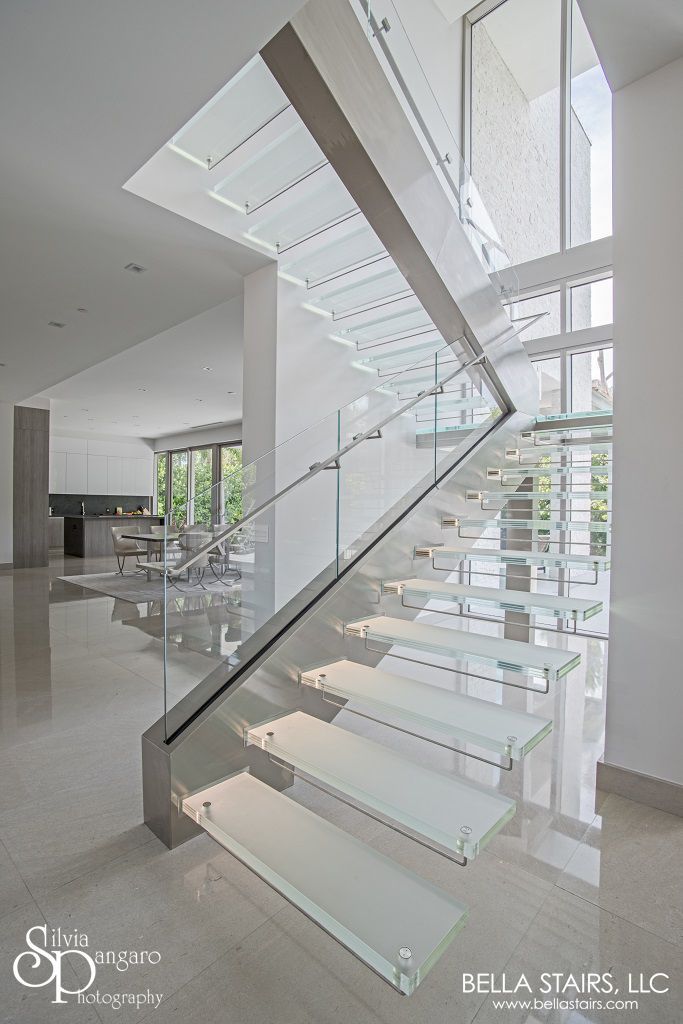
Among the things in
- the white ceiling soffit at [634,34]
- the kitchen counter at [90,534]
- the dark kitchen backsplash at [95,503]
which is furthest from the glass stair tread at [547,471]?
the dark kitchen backsplash at [95,503]

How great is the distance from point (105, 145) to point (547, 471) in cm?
345

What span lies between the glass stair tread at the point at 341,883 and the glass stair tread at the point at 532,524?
6.52 feet

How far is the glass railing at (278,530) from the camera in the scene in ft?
7.07

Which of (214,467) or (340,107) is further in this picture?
(214,467)

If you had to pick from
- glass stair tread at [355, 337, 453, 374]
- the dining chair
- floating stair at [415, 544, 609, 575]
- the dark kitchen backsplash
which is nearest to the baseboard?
floating stair at [415, 544, 609, 575]

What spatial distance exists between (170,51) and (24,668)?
4.26 metres

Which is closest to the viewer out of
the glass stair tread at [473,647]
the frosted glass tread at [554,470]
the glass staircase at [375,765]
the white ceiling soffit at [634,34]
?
the glass staircase at [375,765]

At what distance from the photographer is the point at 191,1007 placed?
4.50 ft

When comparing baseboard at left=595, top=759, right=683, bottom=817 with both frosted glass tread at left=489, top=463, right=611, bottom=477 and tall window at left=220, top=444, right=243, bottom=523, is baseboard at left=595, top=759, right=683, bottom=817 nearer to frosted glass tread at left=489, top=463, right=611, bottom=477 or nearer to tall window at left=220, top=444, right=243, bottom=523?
frosted glass tread at left=489, top=463, right=611, bottom=477

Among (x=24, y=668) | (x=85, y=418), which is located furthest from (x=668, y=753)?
(x=85, y=418)

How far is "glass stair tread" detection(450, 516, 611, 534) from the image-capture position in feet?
10.3

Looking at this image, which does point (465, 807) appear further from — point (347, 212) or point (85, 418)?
point (85, 418)

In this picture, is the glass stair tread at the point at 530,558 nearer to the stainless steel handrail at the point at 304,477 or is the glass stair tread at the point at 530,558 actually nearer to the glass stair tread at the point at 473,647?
the glass stair tread at the point at 473,647

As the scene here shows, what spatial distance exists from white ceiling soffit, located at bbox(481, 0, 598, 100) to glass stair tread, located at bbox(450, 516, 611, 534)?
7013mm
